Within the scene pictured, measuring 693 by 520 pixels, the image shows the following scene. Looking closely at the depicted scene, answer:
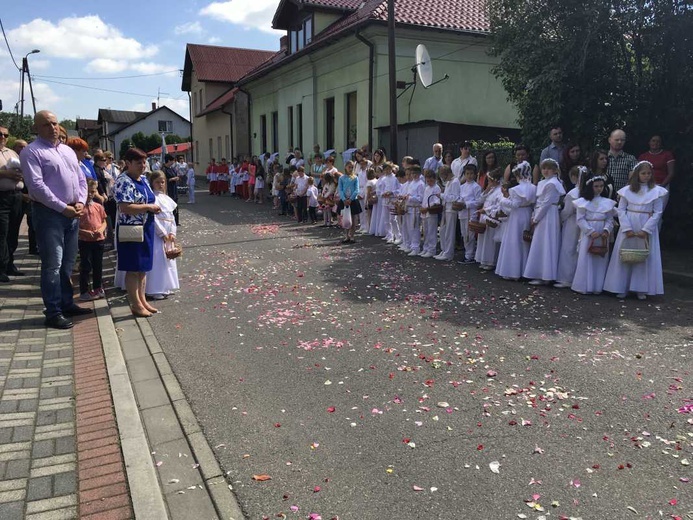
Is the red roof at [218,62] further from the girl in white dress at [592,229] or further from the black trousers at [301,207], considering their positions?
the girl in white dress at [592,229]

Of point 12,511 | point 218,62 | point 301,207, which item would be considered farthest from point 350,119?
point 218,62

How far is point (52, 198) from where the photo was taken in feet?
21.1

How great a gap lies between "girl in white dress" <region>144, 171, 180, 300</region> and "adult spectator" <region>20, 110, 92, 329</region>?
1.26m

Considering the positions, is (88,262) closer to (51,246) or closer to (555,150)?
(51,246)

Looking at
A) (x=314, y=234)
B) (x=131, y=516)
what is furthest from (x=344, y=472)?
(x=314, y=234)

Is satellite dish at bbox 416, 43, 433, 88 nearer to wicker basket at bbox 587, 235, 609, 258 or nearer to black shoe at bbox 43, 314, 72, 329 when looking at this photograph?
wicker basket at bbox 587, 235, 609, 258

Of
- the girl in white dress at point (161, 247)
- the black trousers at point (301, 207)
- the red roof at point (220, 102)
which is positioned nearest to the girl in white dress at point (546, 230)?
the girl in white dress at point (161, 247)

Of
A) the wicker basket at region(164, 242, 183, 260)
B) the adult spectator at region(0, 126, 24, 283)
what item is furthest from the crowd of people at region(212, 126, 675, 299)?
the adult spectator at region(0, 126, 24, 283)

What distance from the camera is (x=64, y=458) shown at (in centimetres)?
390

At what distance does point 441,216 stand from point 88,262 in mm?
6790

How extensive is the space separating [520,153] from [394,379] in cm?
660

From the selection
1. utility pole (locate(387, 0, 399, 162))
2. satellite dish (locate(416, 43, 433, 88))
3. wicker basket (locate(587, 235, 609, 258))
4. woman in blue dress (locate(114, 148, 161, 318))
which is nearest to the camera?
woman in blue dress (locate(114, 148, 161, 318))

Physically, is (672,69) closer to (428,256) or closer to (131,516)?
(428,256)

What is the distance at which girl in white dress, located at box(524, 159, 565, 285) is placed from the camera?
29.7 feet
